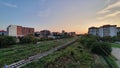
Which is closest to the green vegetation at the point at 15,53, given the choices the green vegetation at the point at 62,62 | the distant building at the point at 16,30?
the green vegetation at the point at 62,62

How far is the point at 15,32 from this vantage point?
90.6 meters

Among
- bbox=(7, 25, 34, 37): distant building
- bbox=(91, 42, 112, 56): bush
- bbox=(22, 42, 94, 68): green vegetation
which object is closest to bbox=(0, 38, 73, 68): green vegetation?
bbox=(22, 42, 94, 68): green vegetation

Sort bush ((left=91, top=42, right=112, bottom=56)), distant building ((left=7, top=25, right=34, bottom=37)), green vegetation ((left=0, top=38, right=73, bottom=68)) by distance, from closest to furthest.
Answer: green vegetation ((left=0, top=38, right=73, bottom=68)) → bush ((left=91, top=42, right=112, bottom=56)) → distant building ((left=7, top=25, right=34, bottom=37))

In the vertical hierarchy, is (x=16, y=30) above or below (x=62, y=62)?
above

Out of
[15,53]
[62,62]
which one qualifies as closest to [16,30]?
[15,53]

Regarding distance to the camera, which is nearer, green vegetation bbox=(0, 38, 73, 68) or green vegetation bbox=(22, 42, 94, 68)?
green vegetation bbox=(22, 42, 94, 68)

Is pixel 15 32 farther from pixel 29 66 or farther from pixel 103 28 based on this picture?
pixel 29 66

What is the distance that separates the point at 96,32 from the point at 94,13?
85.8 m

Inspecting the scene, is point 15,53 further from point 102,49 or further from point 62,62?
point 102,49

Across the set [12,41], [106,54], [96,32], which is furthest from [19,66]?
[96,32]

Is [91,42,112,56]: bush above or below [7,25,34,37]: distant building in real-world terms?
below

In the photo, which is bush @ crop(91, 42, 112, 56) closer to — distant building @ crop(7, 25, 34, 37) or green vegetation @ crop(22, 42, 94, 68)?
green vegetation @ crop(22, 42, 94, 68)

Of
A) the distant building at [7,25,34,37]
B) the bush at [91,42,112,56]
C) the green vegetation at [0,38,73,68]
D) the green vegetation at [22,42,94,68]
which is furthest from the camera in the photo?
the distant building at [7,25,34,37]

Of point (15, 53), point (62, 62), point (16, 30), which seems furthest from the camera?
point (16, 30)
